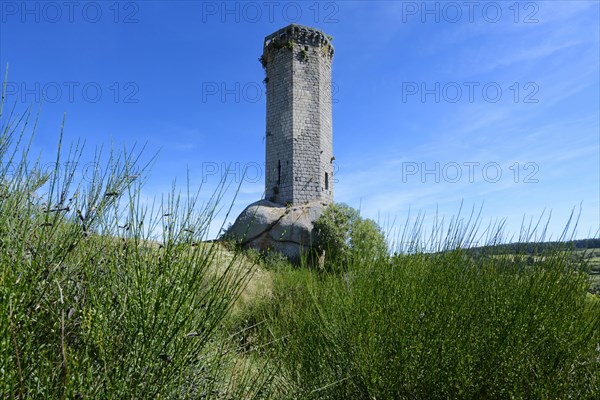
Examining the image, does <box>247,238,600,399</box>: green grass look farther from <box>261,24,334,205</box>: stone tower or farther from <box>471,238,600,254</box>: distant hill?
<box>261,24,334,205</box>: stone tower

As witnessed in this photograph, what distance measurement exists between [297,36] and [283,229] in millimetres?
10020

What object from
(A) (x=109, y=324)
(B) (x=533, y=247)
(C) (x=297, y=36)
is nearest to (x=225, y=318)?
(A) (x=109, y=324)

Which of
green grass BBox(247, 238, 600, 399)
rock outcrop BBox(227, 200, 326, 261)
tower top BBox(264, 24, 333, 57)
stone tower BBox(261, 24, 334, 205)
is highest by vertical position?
tower top BBox(264, 24, 333, 57)

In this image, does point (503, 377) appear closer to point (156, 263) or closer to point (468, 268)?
point (468, 268)

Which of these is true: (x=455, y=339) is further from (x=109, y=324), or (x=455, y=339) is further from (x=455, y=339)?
(x=109, y=324)

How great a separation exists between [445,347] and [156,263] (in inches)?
80.6

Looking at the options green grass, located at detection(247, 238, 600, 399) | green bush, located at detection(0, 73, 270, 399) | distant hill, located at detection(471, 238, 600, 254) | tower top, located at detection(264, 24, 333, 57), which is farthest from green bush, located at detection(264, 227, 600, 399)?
tower top, located at detection(264, 24, 333, 57)

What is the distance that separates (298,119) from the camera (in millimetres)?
19094

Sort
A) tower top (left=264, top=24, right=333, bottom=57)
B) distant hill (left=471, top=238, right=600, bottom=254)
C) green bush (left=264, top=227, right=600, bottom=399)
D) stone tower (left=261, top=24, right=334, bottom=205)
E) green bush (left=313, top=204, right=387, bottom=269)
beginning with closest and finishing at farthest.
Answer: green bush (left=264, top=227, right=600, bottom=399) < distant hill (left=471, top=238, right=600, bottom=254) < green bush (left=313, top=204, right=387, bottom=269) < stone tower (left=261, top=24, right=334, bottom=205) < tower top (left=264, top=24, right=333, bottom=57)

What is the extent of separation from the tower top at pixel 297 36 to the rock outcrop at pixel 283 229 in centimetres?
868

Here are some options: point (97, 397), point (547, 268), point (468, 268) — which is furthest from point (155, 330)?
point (547, 268)

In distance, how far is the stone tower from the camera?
1897cm

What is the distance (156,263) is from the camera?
6.77 ft

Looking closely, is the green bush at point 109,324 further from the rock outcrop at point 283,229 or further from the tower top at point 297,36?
the tower top at point 297,36
